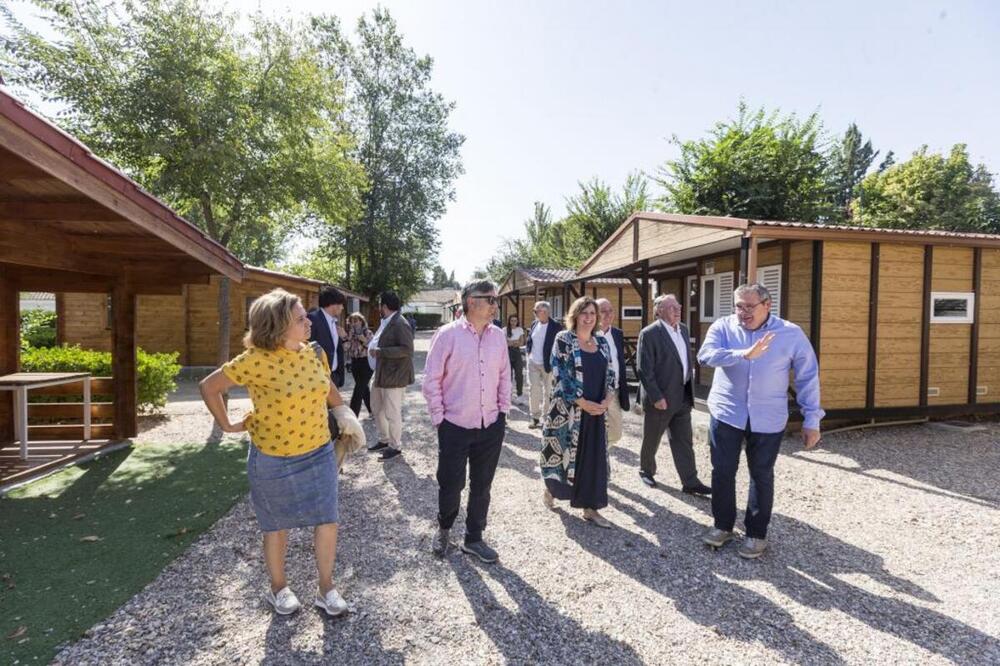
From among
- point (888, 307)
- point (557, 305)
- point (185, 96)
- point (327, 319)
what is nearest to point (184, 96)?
point (185, 96)

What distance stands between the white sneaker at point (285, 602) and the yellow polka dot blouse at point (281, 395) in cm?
85

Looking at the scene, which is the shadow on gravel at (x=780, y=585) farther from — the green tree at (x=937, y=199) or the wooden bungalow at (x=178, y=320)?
the green tree at (x=937, y=199)

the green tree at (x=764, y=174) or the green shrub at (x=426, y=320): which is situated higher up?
the green tree at (x=764, y=174)

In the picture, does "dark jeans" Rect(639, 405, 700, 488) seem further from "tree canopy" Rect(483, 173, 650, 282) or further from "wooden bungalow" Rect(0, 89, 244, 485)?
"tree canopy" Rect(483, 173, 650, 282)

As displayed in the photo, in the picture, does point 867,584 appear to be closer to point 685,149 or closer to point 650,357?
point 650,357

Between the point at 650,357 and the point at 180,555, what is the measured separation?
399 centimetres

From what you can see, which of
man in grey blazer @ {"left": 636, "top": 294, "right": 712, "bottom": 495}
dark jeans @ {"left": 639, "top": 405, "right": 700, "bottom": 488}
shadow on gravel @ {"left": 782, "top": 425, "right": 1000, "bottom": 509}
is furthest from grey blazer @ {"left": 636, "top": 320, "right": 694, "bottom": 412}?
shadow on gravel @ {"left": 782, "top": 425, "right": 1000, "bottom": 509}

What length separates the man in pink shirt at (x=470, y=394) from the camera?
3219 mm

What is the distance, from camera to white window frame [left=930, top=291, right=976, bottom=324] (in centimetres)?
734

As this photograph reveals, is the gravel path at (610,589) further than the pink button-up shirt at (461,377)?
No

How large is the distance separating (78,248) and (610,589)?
633cm

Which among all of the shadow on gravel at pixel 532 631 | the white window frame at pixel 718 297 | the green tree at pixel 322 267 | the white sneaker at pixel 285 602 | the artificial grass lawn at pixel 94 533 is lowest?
the artificial grass lawn at pixel 94 533

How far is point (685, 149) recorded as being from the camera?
17.1m

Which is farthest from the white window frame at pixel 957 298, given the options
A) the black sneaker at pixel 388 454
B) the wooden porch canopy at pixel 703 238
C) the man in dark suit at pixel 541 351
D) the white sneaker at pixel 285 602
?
the white sneaker at pixel 285 602
